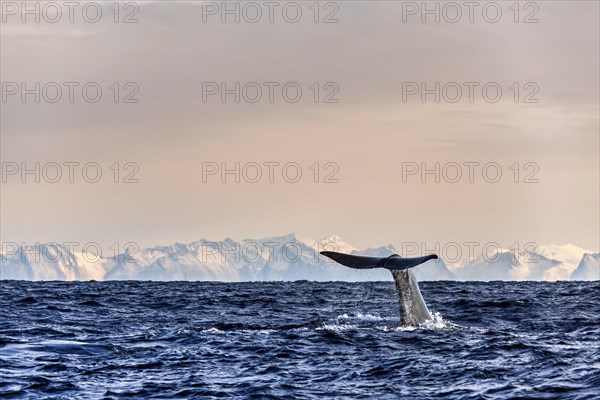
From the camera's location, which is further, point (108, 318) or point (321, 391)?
point (108, 318)

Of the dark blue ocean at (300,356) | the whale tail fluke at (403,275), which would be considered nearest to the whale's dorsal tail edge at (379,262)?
the whale tail fluke at (403,275)

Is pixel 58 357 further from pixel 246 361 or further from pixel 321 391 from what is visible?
pixel 321 391

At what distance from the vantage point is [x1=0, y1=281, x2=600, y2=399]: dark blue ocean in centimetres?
1608

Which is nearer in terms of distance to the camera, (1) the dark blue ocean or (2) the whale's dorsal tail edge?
(1) the dark blue ocean

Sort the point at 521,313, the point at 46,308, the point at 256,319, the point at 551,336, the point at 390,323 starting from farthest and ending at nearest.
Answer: the point at 46,308 < the point at 521,313 < the point at 256,319 < the point at 390,323 < the point at 551,336

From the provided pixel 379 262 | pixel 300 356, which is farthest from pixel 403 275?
pixel 300 356

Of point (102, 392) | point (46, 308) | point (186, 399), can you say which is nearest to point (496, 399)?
point (186, 399)

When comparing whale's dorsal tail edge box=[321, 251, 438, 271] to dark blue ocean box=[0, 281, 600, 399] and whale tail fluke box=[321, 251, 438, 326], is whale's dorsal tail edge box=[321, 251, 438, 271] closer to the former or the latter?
whale tail fluke box=[321, 251, 438, 326]

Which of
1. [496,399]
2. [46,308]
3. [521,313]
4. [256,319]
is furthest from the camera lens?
[46,308]

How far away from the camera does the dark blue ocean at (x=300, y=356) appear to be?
1608 centimetres

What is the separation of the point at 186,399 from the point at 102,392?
4.88 ft

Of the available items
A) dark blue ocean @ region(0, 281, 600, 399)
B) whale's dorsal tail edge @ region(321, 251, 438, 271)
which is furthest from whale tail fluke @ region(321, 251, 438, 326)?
dark blue ocean @ region(0, 281, 600, 399)

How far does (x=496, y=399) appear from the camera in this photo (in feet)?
49.8

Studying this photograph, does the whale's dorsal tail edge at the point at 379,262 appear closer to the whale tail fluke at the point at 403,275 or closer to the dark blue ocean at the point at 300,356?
the whale tail fluke at the point at 403,275
